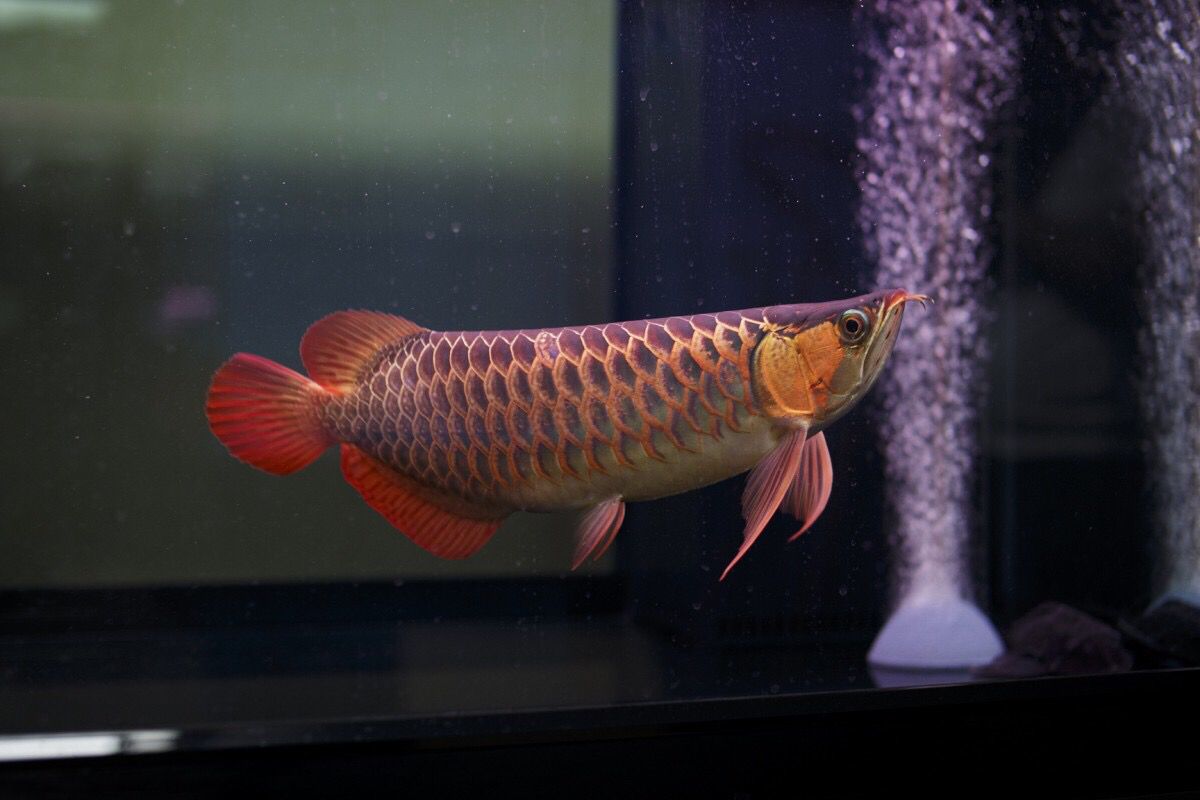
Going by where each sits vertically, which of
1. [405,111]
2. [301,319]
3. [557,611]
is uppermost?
[405,111]

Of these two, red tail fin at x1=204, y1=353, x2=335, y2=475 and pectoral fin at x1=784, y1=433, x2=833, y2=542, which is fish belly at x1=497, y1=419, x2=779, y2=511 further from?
red tail fin at x1=204, y1=353, x2=335, y2=475

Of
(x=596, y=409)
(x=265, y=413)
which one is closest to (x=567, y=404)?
(x=596, y=409)

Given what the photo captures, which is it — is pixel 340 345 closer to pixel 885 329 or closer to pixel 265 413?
pixel 265 413

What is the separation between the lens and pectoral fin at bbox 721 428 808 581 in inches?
60.6

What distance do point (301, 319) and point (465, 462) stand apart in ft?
2.67

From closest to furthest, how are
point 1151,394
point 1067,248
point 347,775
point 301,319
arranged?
point 347,775
point 301,319
point 1067,248
point 1151,394

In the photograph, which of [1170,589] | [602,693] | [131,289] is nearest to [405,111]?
[131,289]

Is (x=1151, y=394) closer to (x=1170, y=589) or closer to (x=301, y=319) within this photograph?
(x=1170, y=589)

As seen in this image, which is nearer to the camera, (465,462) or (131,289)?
(465,462)

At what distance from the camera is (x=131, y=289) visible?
2207 mm

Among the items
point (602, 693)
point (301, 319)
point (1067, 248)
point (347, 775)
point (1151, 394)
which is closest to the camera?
point (347, 775)

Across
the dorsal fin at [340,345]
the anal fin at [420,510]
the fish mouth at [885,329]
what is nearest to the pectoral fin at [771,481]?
the fish mouth at [885,329]

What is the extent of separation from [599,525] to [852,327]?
0.58m

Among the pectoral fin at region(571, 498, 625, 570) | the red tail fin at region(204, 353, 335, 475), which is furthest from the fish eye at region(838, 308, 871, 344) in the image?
the red tail fin at region(204, 353, 335, 475)
